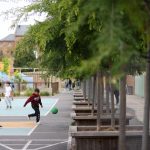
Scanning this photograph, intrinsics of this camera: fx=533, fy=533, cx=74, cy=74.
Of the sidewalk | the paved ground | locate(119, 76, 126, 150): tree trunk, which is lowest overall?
the paved ground

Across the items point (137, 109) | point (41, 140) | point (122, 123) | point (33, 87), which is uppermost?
point (33, 87)

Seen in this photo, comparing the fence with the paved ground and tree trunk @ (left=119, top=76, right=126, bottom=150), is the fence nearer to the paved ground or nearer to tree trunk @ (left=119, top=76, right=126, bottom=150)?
the paved ground

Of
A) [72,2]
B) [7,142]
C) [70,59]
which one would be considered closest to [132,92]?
[7,142]

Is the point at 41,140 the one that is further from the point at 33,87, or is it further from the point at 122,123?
the point at 33,87

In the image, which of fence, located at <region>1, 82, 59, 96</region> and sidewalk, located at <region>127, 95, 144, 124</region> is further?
fence, located at <region>1, 82, 59, 96</region>

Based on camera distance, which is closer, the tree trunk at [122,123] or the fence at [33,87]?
the tree trunk at [122,123]

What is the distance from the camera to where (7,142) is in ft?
52.5

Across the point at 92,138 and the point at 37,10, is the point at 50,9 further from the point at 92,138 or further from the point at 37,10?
the point at 92,138

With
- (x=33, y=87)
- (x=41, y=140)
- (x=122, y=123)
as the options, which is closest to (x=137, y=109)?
(x=41, y=140)

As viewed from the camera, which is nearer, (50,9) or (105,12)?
(105,12)

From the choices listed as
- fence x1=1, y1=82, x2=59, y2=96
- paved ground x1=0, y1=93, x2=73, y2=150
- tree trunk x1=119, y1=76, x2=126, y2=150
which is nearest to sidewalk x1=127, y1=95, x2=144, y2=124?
paved ground x1=0, y1=93, x2=73, y2=150

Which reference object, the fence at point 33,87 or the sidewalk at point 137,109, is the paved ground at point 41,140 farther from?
the fence at point 33,87

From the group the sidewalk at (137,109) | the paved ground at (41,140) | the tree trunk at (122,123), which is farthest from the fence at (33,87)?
the tree trunk at (122,123)

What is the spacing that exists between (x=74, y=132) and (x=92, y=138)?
1.25 feet
